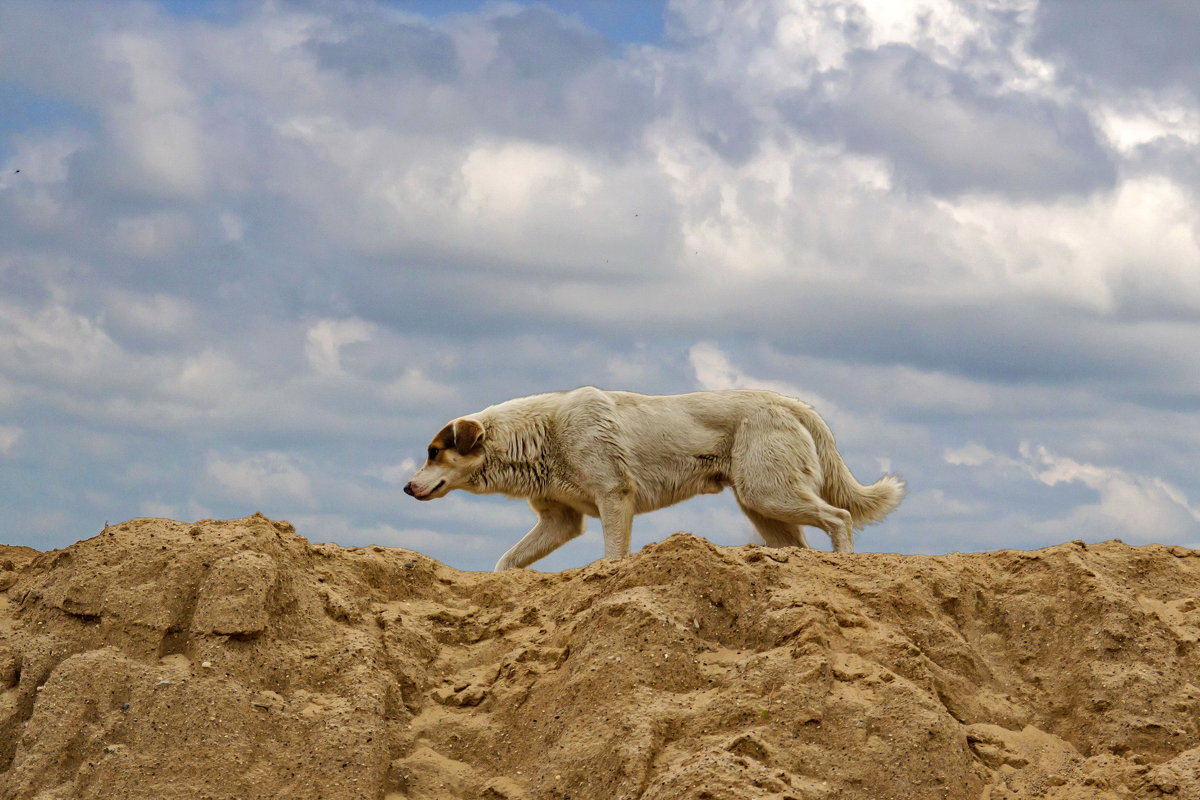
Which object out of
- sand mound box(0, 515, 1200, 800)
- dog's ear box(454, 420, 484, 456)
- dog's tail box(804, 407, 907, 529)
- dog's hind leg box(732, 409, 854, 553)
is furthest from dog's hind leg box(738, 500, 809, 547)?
sand mound box(0, 515, 1200, 800)

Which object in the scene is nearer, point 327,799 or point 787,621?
point 327,799

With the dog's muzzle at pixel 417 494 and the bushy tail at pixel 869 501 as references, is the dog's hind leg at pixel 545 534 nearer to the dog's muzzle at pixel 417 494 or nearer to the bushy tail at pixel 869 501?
the dog's muzzle at pixel 417 494

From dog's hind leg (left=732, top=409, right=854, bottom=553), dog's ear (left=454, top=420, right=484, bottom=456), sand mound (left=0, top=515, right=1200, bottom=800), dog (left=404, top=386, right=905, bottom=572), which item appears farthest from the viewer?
dog's ear (left=454, top=420, right=484, bottom=456)

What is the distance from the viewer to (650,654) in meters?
8.02

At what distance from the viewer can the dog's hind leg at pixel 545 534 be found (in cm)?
1338

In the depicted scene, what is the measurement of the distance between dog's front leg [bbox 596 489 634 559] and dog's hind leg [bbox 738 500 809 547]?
137 cm

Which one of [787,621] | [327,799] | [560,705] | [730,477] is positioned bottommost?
[327,799]

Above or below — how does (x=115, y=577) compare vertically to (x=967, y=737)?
above

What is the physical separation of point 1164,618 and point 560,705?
5338 mm

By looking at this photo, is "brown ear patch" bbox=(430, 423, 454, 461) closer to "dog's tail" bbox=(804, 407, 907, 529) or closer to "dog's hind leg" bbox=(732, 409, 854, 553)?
"dog's hind leg" bbox=(732, 409, 854, 553)

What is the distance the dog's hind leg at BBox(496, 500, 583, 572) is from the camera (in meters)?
13.4

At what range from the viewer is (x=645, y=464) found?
1323 centimetres

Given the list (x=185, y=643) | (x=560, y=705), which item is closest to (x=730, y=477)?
(x=560, y=705)

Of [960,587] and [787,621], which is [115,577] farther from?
[960,587]
